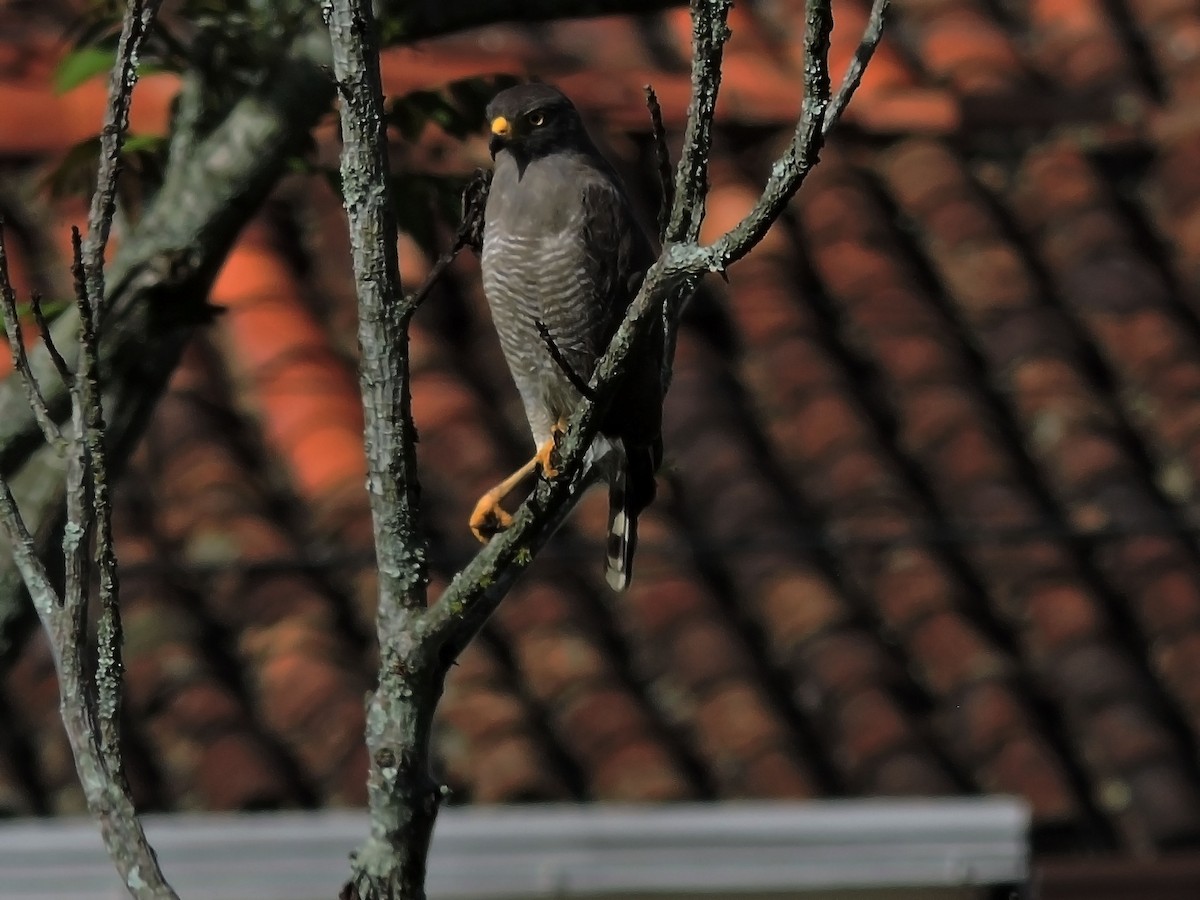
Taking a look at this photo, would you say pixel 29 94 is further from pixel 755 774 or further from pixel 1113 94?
pixel 1113 94

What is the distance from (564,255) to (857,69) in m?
1.39

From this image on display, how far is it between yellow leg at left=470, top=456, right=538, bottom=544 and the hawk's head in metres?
0.57

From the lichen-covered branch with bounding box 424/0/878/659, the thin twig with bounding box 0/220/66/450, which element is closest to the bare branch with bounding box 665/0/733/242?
the lichen-covered branch with bounding box 424/0/878/659

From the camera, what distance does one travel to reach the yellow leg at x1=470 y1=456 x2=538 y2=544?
138 inches

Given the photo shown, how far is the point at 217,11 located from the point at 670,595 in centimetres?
252

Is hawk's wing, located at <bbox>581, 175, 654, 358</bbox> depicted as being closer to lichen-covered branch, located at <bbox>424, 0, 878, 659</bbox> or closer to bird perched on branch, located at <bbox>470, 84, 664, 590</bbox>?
bird perched on branch, located at <bbox>470, 84, 664, 590</bbox>

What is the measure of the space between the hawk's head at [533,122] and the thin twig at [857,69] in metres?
1.38

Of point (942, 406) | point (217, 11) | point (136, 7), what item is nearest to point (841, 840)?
point (942, 406)

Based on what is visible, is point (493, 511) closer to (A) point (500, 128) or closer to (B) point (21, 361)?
(A) point (500, 128)

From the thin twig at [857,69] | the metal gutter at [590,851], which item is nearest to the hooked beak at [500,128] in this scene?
the thin twig at [857,69]

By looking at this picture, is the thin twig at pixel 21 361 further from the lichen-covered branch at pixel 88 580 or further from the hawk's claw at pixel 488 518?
the hawk's claw at pixel 488 518

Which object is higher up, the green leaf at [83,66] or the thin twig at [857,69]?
the thin twig at [857,69]

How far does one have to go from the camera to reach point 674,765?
5148mm

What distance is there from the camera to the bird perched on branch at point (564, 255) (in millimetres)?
3637
